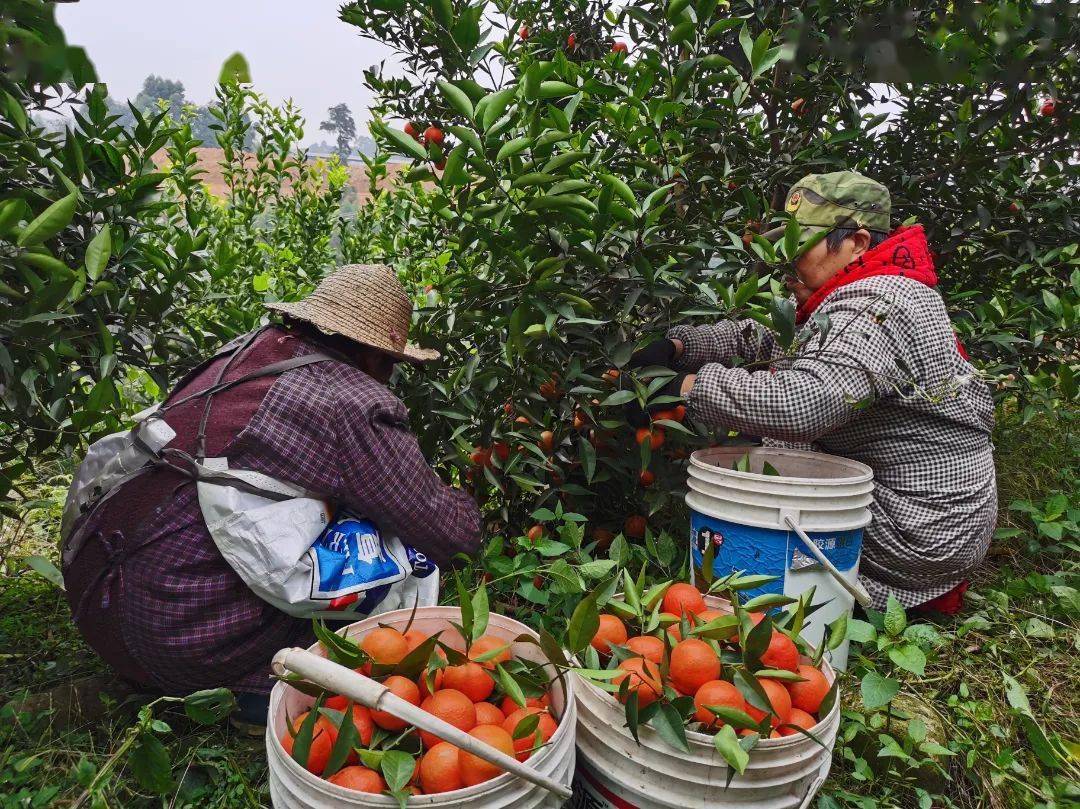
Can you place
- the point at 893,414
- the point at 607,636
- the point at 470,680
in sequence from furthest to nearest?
the point at 893,414, the point at 607,636, the point at 470,680

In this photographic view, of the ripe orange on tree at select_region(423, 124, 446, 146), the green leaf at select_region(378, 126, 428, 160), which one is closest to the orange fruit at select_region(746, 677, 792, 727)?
the green leaf at select_region(378, 126, 428, 160)

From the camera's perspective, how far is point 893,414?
6.63 ft

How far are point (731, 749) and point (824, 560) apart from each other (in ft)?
1.98

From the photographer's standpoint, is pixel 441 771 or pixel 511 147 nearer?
pixel 441 771

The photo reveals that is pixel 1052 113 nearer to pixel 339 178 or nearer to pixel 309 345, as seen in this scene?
pixel 309 345

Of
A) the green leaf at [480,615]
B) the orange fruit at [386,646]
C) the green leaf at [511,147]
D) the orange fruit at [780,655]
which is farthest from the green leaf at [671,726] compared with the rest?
the green leaf at [511,147]

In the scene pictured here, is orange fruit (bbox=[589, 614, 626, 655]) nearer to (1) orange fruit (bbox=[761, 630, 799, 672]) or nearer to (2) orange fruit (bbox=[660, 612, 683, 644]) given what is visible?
(2) orange fruit (bbox=[660, 612, 683, 644])

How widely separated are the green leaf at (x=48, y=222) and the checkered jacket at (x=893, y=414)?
142cm

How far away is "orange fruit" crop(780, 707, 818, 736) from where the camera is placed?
3.87 feet

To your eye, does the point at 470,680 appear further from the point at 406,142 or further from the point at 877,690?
the point at 406,142

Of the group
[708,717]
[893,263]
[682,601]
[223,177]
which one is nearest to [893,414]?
[893,263]

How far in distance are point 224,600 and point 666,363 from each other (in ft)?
4.40

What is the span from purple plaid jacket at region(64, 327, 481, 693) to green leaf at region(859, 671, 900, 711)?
1.00 meters

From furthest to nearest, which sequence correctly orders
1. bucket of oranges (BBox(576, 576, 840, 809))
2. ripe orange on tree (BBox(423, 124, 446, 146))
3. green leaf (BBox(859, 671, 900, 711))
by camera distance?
ripe orange on tree (BBox(423, 124, 446, 146)) → green leaf (BBox(859, 671, 900, 711)) → bucket of oranges (BBox(576, 576, 840, 809))
